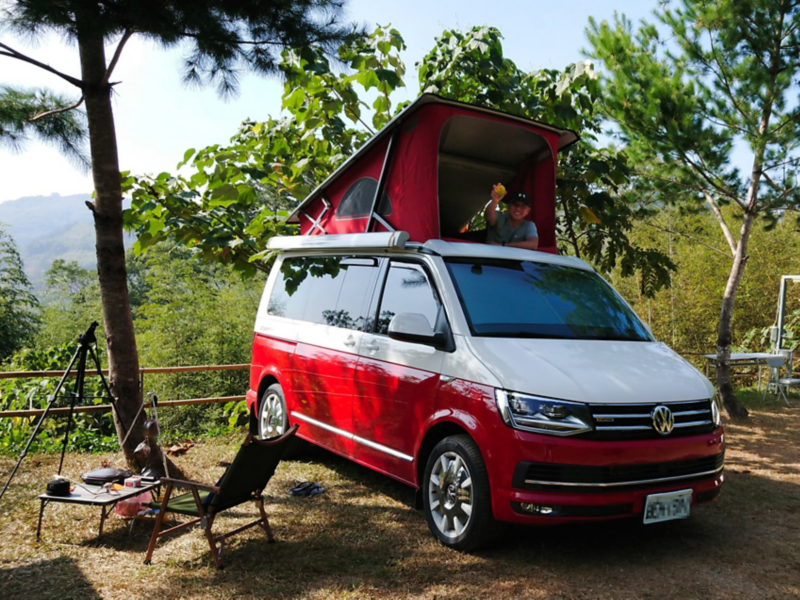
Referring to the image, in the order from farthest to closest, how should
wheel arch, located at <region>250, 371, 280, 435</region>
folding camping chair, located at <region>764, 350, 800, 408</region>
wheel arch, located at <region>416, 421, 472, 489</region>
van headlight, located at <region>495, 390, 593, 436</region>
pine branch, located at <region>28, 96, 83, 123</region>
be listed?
folding camping chair, located at <region>764, 350, 800, 408</region>
wheel arch, located at <region>250, 371, 280, 435</region>
pine branch, located at <region>28, 96, 83, 123</region>
wheel arch, located at <region>416, 421, 472, 489</region>
van headlight, located at <region>495, 390, 593, 436</region>

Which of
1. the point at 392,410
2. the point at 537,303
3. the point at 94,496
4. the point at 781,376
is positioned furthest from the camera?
the point at 781,376

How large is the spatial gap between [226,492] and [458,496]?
151 cm

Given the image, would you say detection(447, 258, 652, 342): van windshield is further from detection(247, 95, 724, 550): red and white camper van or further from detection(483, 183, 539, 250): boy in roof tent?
detection(483, 183, 539, 250): boy in roof tent

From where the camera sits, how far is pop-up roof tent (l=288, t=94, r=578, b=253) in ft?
18.5

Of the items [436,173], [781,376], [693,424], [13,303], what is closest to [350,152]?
[436,173]

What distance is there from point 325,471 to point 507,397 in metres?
3.17

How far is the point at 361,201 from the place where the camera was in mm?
6520

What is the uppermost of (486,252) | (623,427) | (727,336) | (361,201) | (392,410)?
(361,201)

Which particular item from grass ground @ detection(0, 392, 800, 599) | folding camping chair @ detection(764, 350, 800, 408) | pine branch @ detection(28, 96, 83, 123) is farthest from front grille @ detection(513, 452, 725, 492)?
folding camping chair @ detection(764, 350, 800, 408)

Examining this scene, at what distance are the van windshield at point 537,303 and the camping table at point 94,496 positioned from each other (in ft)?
8.65

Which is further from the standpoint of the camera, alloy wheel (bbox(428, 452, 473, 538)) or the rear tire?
the rear tire

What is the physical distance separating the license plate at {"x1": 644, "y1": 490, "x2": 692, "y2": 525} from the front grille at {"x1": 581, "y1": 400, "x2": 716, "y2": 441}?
14.3 inches

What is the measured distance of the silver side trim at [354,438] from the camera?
16.5ft

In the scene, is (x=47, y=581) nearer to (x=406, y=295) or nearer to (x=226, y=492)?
(x=226, y=492)
